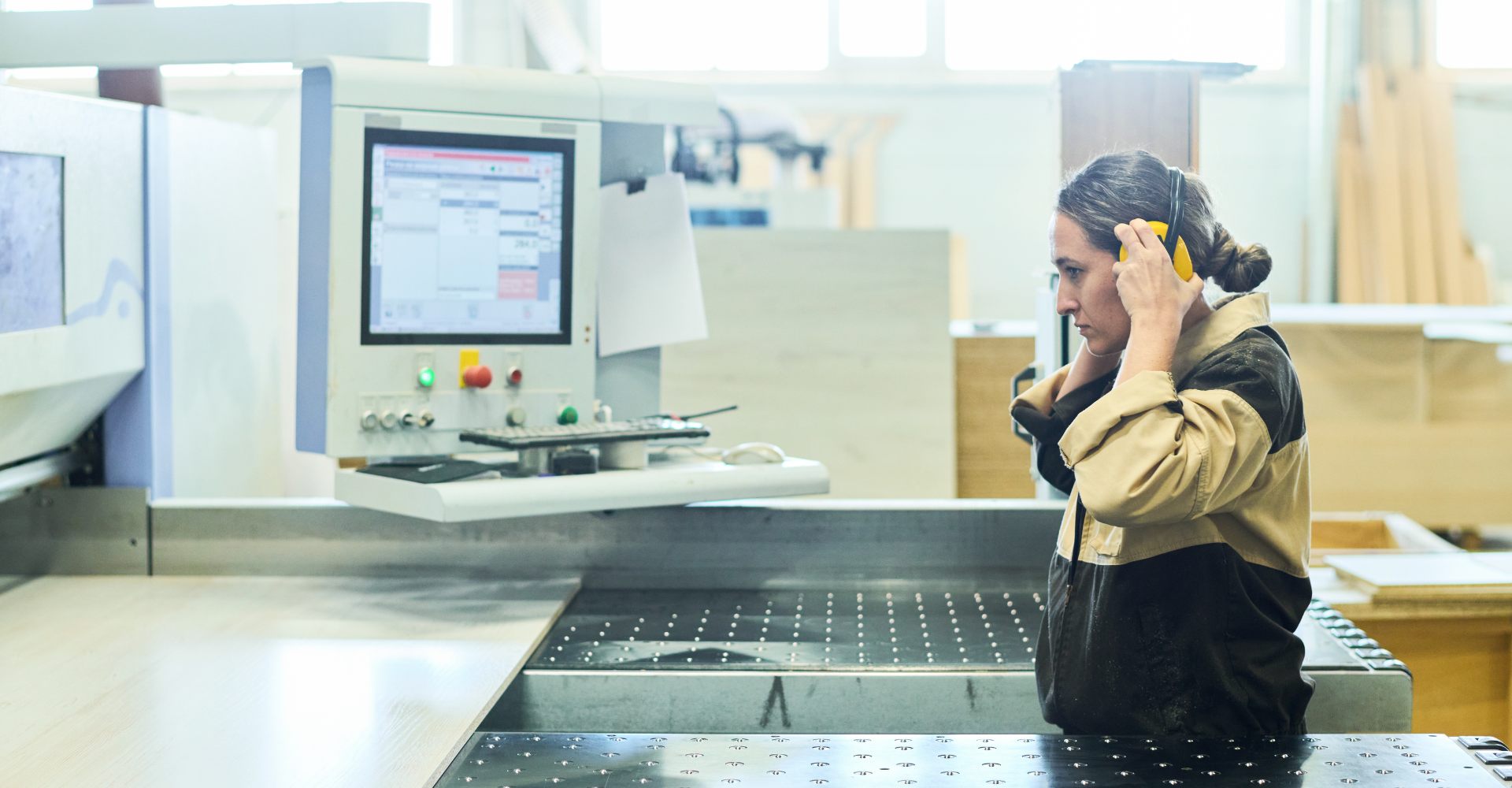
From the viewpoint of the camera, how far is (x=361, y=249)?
1.51 m

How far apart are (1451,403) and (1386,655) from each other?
2.24 metres

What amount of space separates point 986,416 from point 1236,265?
1.45 m

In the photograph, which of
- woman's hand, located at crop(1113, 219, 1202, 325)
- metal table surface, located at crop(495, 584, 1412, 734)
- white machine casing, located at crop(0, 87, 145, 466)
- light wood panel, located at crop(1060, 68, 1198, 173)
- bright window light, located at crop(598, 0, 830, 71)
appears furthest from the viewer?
bright window light, located at crop(598, 0, 830, 71)

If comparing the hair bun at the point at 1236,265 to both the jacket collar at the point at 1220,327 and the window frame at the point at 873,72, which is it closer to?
the jacket collar at the point at 1220,327

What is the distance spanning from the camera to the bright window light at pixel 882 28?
6.01 meters

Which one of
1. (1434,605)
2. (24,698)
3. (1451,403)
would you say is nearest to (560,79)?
(24,698)

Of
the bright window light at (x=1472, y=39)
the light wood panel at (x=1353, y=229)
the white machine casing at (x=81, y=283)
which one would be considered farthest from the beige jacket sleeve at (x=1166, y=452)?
the bright window light at (x=1472, y=39)

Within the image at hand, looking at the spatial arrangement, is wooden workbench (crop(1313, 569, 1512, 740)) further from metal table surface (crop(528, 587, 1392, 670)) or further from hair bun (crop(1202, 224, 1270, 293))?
hair bun (crop(1202, 224, 1270, 293))

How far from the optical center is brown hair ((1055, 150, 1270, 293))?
1.14m

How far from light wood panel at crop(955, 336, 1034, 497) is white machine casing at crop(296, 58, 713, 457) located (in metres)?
1.15

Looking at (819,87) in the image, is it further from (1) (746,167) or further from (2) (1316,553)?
(2) (1316,553)

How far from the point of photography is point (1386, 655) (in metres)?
1.31

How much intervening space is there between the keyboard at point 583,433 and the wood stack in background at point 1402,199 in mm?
4622

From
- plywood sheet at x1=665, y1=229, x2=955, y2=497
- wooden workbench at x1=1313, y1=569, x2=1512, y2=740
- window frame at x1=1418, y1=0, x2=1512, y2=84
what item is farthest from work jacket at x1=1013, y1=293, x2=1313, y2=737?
window frame at x1=1418, y1=0, x2=1512, y2=84
